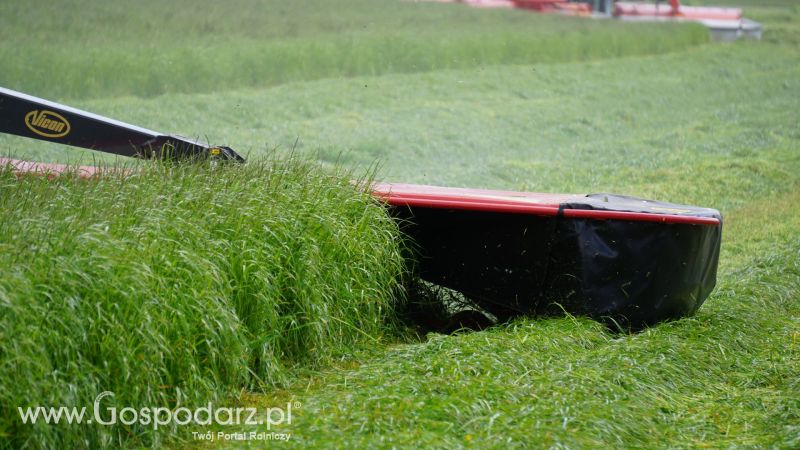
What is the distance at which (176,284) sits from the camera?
4.80 metres

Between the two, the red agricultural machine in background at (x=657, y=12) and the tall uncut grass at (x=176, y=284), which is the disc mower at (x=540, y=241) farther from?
the red agricultural machine in background at (x=657, y=12)

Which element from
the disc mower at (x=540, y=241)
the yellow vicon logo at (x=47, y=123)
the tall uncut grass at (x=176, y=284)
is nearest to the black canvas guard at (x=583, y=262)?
the disc mower at (x=540, y=241)

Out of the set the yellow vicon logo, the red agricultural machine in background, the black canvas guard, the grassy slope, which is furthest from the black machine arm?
the red agricultural machine in background

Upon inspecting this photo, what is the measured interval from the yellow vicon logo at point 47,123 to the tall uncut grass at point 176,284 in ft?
1.38

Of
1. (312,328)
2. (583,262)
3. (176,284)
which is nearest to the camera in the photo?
(176,284)

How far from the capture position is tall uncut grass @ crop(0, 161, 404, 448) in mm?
4223

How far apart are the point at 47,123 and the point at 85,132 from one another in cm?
21

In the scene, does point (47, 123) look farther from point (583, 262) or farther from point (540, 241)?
point (583, 262)

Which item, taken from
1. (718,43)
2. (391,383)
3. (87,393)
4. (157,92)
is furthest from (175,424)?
(718,43)

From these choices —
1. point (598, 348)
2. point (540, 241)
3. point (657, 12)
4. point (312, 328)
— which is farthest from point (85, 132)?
point (657, 12)

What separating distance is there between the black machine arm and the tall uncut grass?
0.40 metres

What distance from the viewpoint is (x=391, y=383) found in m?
5.04

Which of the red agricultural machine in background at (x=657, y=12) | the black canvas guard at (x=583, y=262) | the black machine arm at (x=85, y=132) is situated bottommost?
the red agricultural machine in background at (x=657, y=12)

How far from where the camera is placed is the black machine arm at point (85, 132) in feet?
20.6
